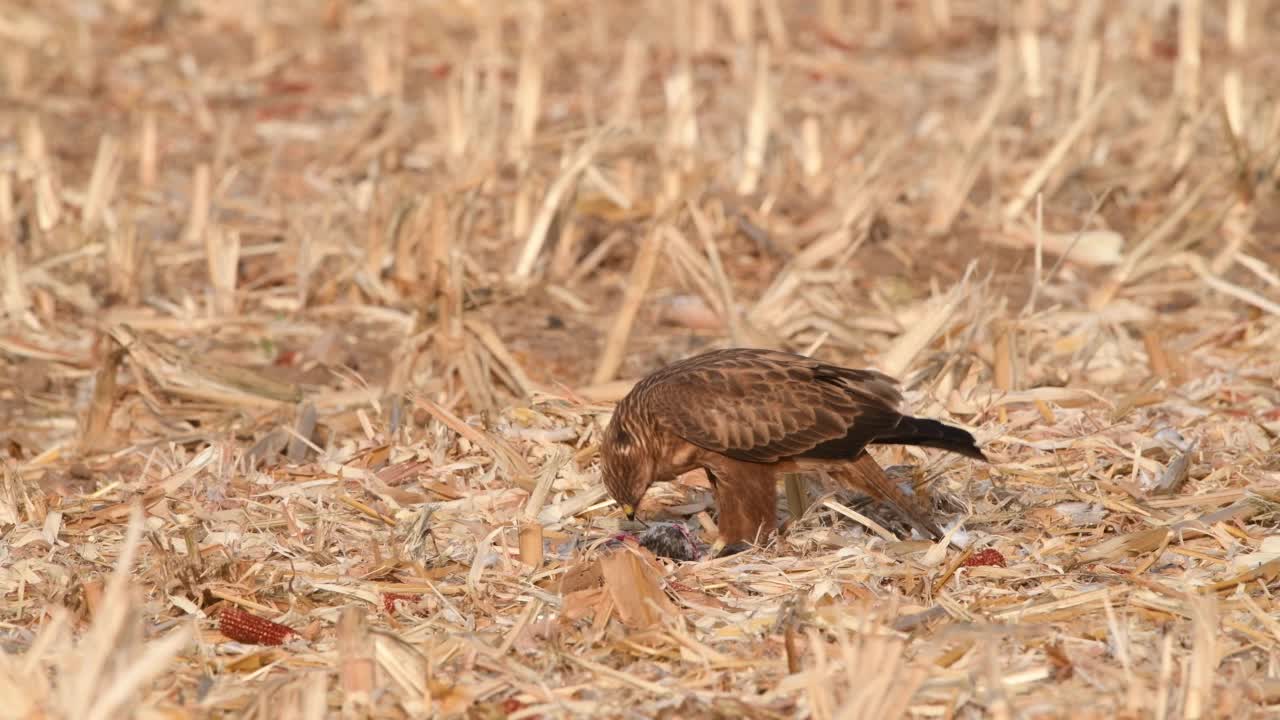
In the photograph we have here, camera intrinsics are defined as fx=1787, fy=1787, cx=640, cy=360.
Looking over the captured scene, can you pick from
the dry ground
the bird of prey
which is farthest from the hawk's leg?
the dry ground

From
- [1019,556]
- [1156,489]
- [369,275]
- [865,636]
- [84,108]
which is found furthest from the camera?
[84,108]

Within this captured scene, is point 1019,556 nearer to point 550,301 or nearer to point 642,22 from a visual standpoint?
point 550,301

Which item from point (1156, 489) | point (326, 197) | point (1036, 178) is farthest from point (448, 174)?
point (1156, 489)

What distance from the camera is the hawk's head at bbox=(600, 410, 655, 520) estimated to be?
18.8 feet

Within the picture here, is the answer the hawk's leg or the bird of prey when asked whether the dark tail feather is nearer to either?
the bird of prey

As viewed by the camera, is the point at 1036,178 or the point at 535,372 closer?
the point at 535,372

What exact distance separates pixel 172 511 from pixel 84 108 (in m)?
6.73

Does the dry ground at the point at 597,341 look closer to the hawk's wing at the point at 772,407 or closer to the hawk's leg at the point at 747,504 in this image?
the hawk's leg at the point at 747,504

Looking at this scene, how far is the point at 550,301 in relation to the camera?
8750 millimetres

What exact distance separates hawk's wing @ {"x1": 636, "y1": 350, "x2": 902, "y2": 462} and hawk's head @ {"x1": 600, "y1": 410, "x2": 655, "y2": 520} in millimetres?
106

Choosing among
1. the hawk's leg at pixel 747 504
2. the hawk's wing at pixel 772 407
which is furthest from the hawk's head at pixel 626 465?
the hawk's leg at pixel 747 504

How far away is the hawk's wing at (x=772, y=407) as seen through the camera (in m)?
5.59

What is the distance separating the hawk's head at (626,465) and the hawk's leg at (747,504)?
0.25 m

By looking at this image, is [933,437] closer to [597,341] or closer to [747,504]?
[747,504]
